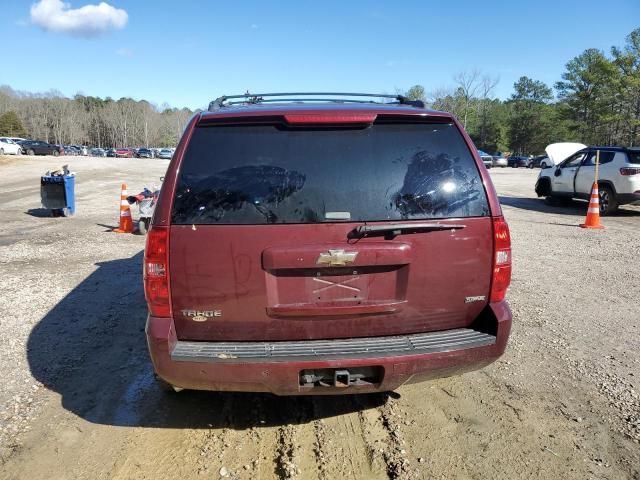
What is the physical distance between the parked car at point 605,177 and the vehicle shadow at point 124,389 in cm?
1229

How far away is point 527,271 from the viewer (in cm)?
734

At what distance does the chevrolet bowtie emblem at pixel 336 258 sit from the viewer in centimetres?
271

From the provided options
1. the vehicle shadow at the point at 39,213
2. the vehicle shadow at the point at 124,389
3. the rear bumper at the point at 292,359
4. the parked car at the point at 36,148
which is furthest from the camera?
the parked car at the point at 36,148

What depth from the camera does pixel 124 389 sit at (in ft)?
12.2

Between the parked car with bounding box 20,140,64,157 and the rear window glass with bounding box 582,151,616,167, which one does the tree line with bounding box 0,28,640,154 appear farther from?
the rear window glass with bounding box 582,151,616,167

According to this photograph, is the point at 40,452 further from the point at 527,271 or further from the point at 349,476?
the point at 527,271

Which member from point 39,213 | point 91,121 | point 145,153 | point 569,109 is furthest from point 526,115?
point 91,121

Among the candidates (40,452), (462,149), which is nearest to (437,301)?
(462,149)

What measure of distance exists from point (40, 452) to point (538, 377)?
3.56m

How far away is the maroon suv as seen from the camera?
2707 mm

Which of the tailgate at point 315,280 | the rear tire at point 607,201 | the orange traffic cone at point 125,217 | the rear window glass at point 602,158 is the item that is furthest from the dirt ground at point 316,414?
the rear window glass at point 602,158

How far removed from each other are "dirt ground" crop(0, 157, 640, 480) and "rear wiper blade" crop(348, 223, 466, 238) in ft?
4.29

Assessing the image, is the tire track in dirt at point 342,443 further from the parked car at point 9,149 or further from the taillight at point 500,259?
the parked car at point 9,149

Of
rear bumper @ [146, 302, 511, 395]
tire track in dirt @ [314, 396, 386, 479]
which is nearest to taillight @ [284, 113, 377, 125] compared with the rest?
rear bumper @ [146, 302, 511, 395]
